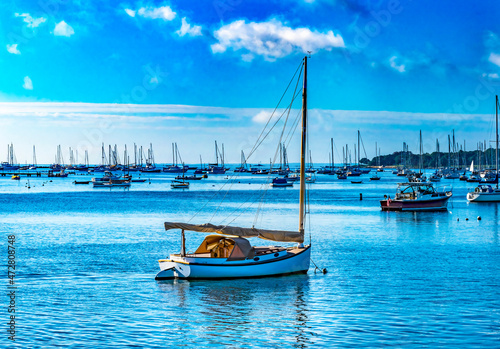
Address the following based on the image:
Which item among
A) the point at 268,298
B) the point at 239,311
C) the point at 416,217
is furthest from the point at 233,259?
the point at 416,217

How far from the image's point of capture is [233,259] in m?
35.3

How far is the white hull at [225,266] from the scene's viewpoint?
116 feet

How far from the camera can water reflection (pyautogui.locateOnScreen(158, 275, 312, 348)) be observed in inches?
1003

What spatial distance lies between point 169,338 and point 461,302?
1509 cm

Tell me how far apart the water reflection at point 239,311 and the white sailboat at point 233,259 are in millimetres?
507

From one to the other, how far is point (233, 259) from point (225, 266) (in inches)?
23.7

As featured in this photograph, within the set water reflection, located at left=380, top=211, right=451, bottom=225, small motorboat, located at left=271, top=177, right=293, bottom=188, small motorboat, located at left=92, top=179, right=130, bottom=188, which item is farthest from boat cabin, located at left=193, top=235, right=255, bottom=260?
small motorboat, located at left=271, top=177, right=293, bottom=188

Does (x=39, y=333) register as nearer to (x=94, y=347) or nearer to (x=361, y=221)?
(x=94, y=347)

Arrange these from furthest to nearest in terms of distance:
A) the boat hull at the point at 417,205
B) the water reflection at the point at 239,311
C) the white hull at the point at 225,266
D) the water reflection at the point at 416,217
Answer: the boat hull at the point at 417,205
the water reflection at the point at 416,217
the white hull at the point at 225,266
the water reflection at the point at 239,311

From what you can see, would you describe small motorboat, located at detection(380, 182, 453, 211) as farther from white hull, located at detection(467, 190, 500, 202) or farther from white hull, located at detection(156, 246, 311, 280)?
white hull, located at detection(156, 246, 311, 280)

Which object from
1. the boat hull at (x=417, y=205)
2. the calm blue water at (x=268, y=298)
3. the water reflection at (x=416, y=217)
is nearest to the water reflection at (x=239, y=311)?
the calm blue water at (x=268, y=298)

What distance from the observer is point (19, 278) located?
1474 inches

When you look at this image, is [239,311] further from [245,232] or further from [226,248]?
[245,232]

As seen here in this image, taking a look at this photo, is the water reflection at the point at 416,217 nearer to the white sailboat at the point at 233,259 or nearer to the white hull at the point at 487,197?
the white hull at the point at 487,197
